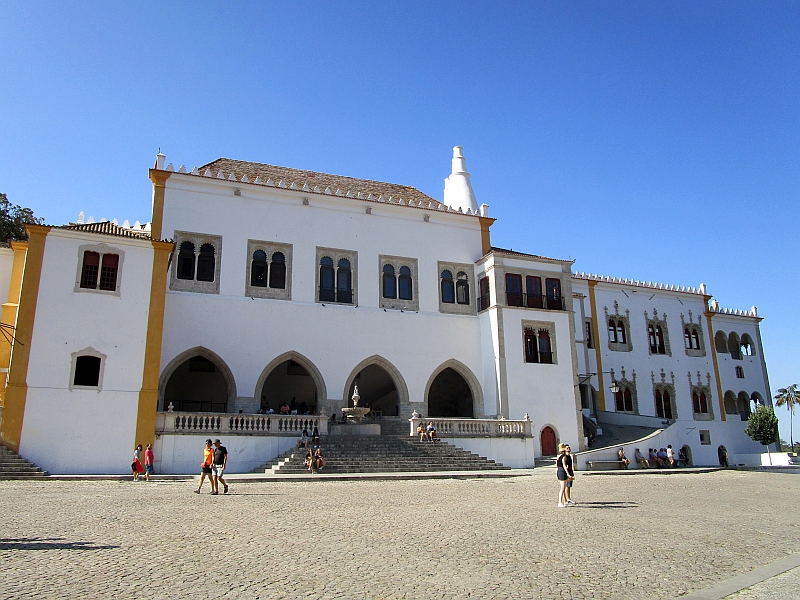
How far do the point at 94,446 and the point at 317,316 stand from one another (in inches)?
356

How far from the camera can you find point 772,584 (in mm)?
5531

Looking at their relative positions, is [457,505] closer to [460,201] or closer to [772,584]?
[772,584]

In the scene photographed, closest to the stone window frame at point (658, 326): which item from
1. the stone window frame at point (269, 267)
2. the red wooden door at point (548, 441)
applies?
the red wooden door at point (548, 441)

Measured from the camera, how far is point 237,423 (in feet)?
65.2

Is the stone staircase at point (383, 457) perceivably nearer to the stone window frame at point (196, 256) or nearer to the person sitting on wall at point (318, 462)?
the person sitting on wall at point (318, 462)

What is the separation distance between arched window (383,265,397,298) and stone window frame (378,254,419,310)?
0.08 meters

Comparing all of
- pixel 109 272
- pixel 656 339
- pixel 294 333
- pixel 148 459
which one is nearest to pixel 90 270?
pixel 109 272

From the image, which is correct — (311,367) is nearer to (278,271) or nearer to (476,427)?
(278,271)

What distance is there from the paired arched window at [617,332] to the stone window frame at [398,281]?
11668 mm

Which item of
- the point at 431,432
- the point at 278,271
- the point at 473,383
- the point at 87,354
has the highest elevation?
the point at 278,271

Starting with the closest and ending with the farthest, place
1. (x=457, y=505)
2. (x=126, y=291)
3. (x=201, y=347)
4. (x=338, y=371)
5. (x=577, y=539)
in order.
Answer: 1. (x=577, y=539)
2. (x=457, y=505)
3. (x=126, y=291)
4. (x=201, y=347)
5. (x=338, y=371)

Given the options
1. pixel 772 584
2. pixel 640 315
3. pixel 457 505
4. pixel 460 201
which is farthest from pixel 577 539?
pixel 640 315

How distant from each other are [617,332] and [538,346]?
8.26m

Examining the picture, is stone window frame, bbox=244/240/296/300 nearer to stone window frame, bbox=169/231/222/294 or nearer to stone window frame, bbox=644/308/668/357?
stone window frame, bbox=169/231/222/294
